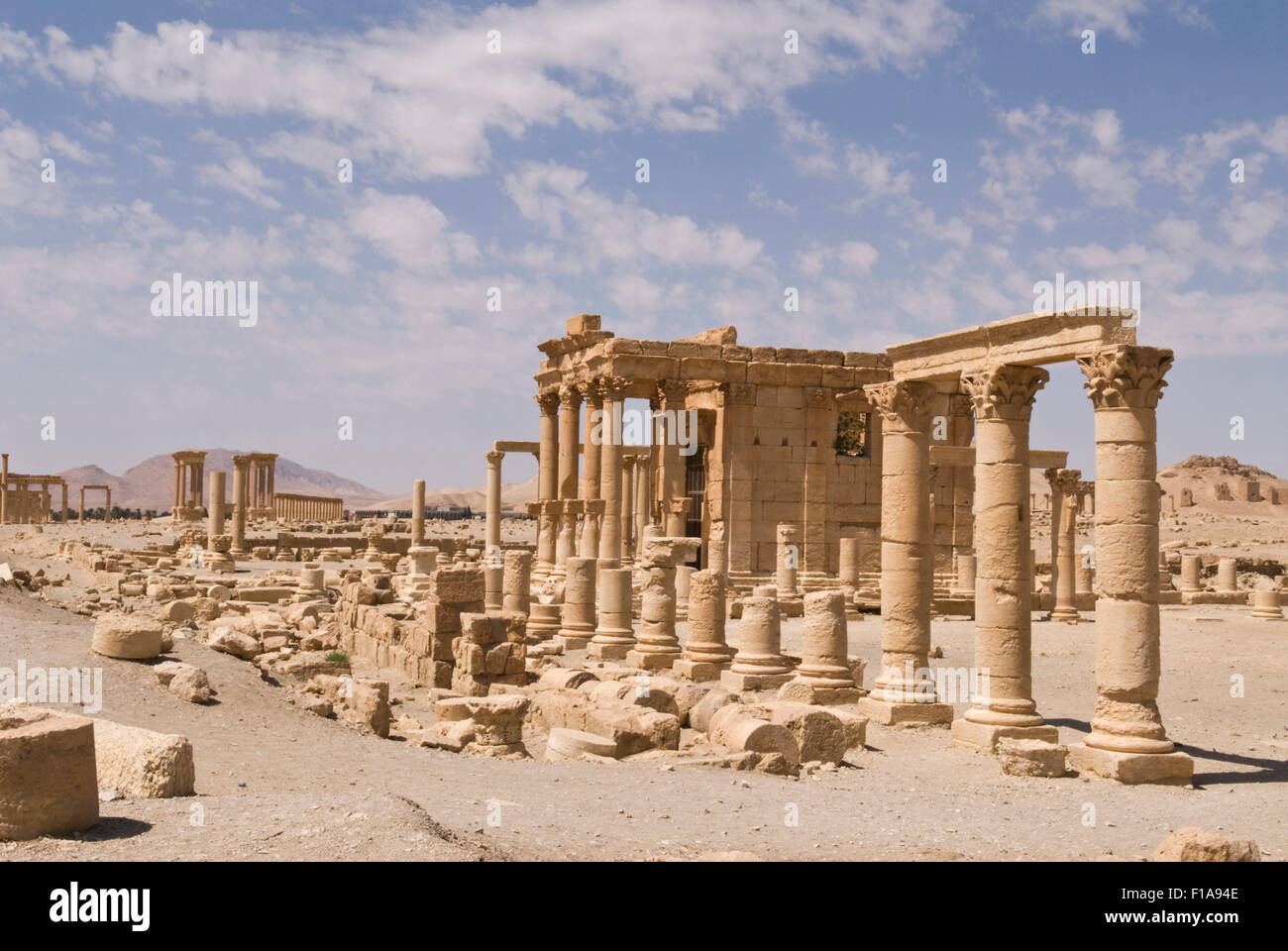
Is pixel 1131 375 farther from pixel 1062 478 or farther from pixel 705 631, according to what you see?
pixel 1062 478

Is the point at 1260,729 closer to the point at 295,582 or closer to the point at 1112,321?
the point at 1112,321

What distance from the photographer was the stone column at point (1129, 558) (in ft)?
37.0

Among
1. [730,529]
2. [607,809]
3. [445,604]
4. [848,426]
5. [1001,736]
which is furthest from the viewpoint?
[848,426]

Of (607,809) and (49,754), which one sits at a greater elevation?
(49,754)

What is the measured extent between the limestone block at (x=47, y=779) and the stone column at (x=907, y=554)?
9.40 metres

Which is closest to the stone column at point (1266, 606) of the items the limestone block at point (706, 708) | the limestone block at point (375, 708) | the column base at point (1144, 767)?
the column base at point (1144, 767)

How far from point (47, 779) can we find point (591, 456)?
23.4 meters

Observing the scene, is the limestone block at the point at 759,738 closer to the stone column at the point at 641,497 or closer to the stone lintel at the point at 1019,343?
the stone lintel at the point at 1019,343

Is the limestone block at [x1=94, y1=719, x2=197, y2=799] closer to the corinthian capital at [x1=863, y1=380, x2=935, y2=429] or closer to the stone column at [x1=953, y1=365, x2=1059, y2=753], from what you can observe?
the stone column at [x1=953, y1=365, x2=1059, y2=753]

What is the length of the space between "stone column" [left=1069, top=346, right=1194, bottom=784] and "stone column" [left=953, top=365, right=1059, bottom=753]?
1.38m

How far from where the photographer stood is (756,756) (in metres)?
11.4

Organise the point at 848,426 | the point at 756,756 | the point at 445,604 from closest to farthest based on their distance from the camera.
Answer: the point at 756,756
the point at 445,604
the point at 848,426
